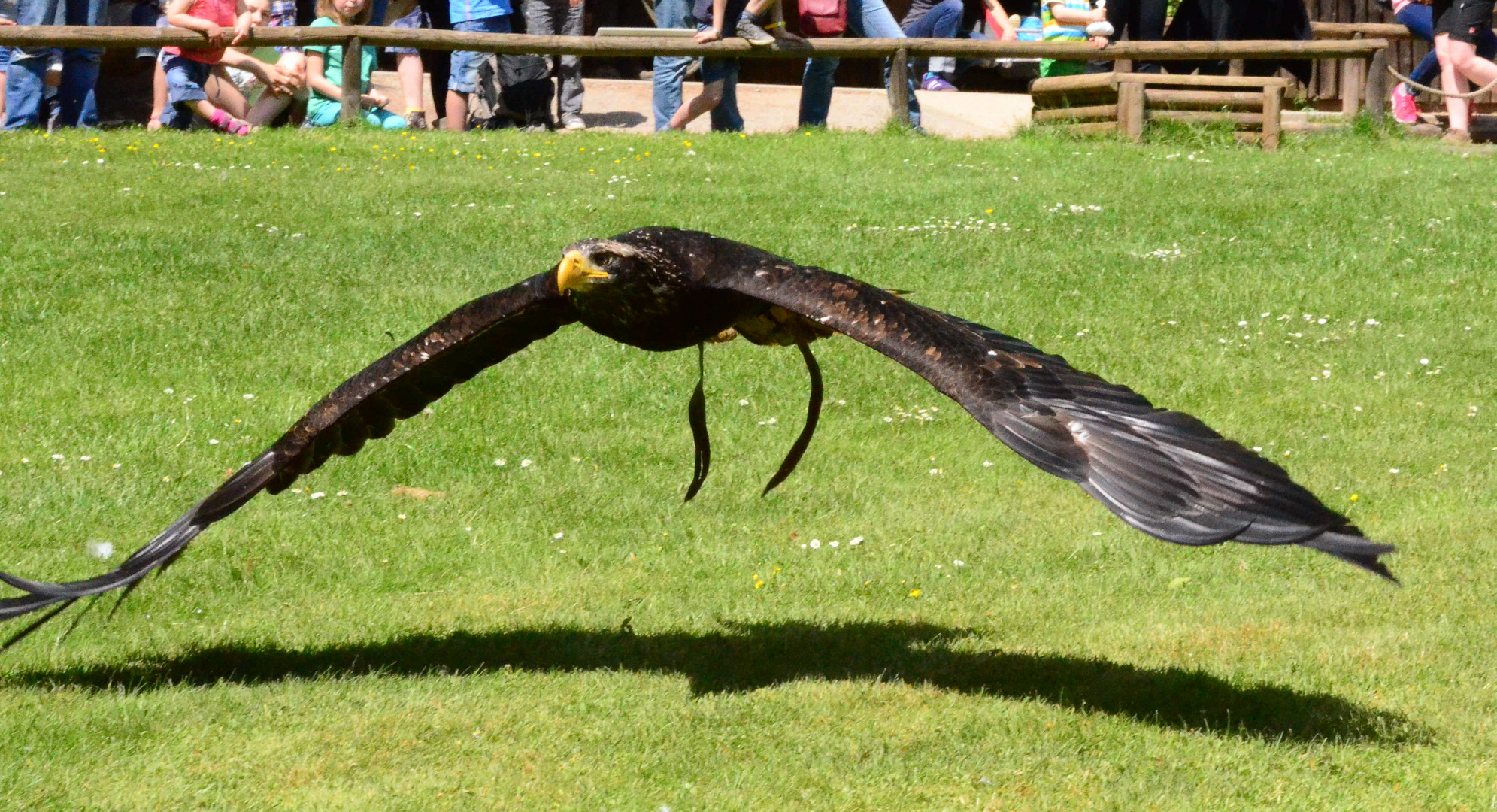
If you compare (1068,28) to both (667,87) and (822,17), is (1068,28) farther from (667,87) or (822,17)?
(667,87)

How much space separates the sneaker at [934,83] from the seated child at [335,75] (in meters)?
6.27

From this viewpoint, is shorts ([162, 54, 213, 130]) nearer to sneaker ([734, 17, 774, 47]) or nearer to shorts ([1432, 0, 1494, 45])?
sneaker ([734, 17, 774, 47])

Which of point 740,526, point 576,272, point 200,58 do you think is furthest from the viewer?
point 200,58

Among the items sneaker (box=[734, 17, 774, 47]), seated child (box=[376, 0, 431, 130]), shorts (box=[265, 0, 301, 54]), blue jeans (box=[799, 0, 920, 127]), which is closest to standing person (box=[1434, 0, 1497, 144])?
blue jeans (box=[799, 0, 920, 127])

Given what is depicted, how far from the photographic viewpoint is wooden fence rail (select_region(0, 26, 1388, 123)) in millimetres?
15602

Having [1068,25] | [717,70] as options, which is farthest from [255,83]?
[1068,25]

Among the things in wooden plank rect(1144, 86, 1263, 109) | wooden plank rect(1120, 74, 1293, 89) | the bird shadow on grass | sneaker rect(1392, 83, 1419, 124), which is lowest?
the bird shadow on grass

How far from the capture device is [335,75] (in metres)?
17.0

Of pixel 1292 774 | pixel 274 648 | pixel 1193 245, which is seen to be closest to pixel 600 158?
pixel 1193 245

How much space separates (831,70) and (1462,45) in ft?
18.7

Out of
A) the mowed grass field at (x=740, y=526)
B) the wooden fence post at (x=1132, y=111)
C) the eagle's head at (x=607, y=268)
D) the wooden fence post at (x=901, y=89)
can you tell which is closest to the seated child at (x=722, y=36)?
the wooden fence post at (x=901, y=89)

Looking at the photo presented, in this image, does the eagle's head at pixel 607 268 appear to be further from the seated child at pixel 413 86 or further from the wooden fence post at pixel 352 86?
the seated child at pixel 413 86

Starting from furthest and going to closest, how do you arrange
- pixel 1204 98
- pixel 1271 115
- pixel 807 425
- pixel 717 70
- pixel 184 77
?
pixel 717 70 < pixel 184 77 < pixel 1204 98 < pixel 1271 115 < pixel 807 425

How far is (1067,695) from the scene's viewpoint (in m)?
6.26
